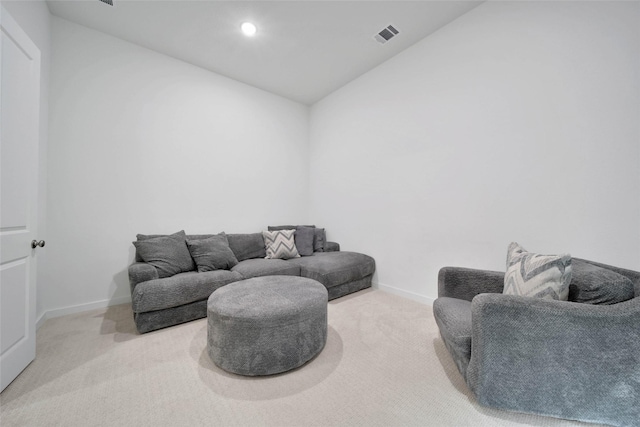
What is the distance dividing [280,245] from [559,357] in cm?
292

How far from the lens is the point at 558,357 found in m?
1.18

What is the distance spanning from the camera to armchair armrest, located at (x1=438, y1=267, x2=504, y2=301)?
1846mm

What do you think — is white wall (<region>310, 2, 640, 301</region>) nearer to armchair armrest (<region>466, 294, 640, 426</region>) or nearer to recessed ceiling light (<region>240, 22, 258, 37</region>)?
armchair armrest (<region>466, 294, 640, 426</region>)

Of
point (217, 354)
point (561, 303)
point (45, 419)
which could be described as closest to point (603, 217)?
point (561, 303)

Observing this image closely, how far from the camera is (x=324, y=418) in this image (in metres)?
1.24

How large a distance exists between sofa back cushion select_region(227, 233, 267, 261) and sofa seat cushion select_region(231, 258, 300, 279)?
35 cm

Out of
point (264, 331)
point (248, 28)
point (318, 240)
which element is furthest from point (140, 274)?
point (248, 28)

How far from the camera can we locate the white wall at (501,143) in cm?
174

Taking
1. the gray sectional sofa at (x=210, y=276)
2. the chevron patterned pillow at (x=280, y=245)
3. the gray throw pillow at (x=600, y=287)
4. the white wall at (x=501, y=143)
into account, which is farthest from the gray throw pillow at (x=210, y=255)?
the gray throw pillow at (x=600, y=287)

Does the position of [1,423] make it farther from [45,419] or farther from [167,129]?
[167,129]

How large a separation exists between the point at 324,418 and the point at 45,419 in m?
1.44

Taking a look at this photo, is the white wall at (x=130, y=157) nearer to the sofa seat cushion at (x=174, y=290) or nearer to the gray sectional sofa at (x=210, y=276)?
the gray sectional sofa at (x=210, y=276)

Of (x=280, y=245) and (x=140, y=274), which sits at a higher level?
(x=280, y=245)

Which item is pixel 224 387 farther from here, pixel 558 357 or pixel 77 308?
pixel 77 308
